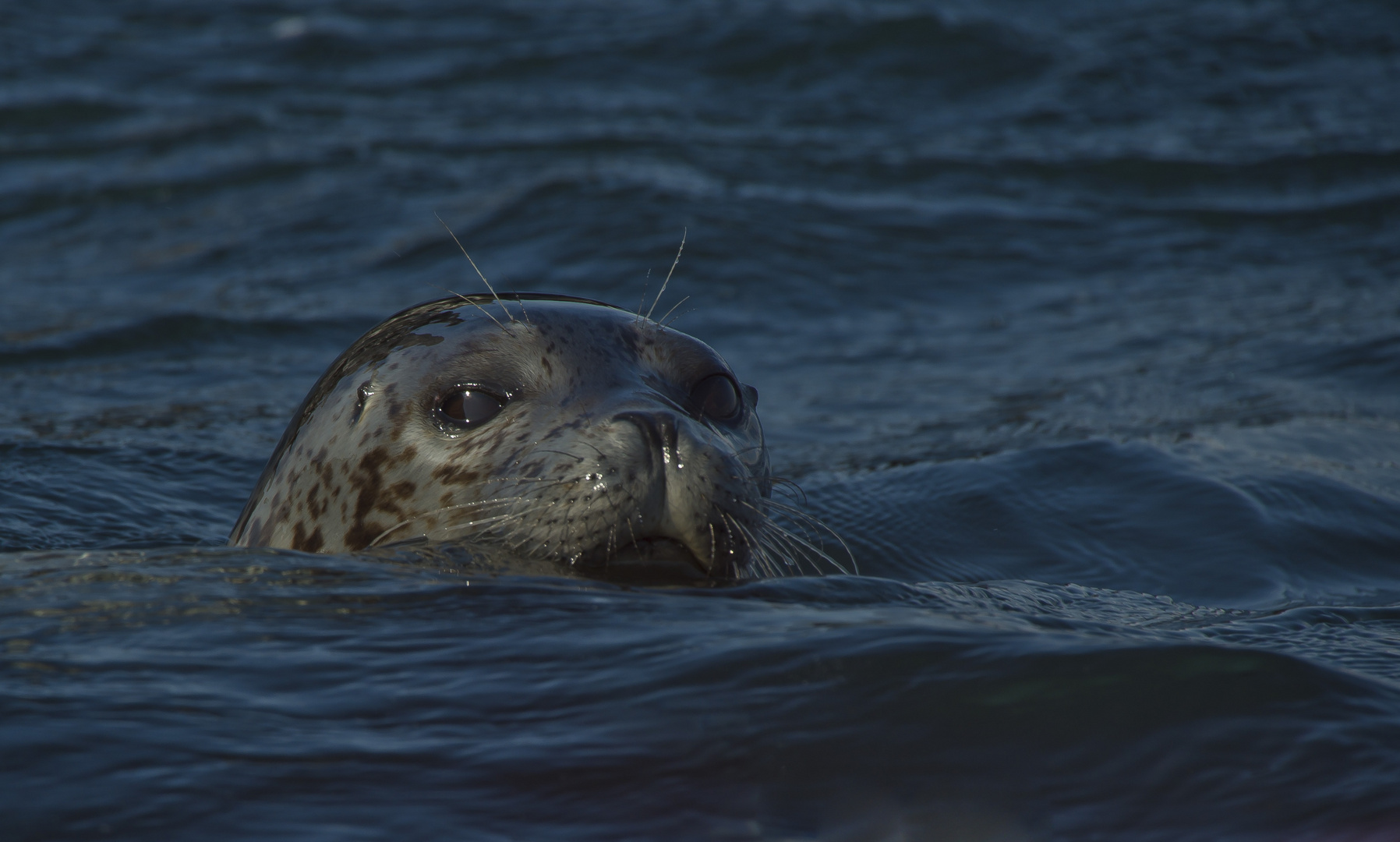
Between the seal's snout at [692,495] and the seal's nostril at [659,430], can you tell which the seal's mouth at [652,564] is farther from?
the seal's nostril at [659,430]

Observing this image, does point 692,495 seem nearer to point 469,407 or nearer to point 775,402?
point 469,407

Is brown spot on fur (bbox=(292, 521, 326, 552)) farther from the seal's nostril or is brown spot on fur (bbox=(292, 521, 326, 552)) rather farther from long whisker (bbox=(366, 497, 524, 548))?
the seal's nostril

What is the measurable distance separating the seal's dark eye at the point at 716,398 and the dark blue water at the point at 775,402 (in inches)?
24.4

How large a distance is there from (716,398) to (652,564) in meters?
0.71

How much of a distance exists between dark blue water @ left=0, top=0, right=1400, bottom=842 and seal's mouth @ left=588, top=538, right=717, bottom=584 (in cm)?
16

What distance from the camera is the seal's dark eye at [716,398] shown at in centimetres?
374

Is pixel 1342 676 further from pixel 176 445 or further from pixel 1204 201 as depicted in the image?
pixel 1204 201

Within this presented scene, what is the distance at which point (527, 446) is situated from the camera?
133 inches

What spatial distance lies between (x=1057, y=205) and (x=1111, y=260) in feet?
3.47

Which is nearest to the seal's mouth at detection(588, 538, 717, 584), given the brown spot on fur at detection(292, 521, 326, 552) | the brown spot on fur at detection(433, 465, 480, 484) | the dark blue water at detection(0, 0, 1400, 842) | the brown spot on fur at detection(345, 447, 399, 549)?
the dark blue water at detection(0, 0, 1400, 842)

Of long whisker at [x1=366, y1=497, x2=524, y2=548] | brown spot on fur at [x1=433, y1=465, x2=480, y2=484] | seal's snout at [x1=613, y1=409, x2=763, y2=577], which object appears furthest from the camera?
brown spot on fur at [x1=433, y1=465, x2=480, y2=484]

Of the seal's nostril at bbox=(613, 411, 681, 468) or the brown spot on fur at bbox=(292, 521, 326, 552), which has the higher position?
the seal's nostril at bbox=(613, 411, 681, 468)

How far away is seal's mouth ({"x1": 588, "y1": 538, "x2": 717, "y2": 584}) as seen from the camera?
3.13 metres

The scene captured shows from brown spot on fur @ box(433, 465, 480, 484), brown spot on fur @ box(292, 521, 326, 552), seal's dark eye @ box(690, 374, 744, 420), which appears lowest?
brown spot on fur @ box(292, 521, 326, 552)
